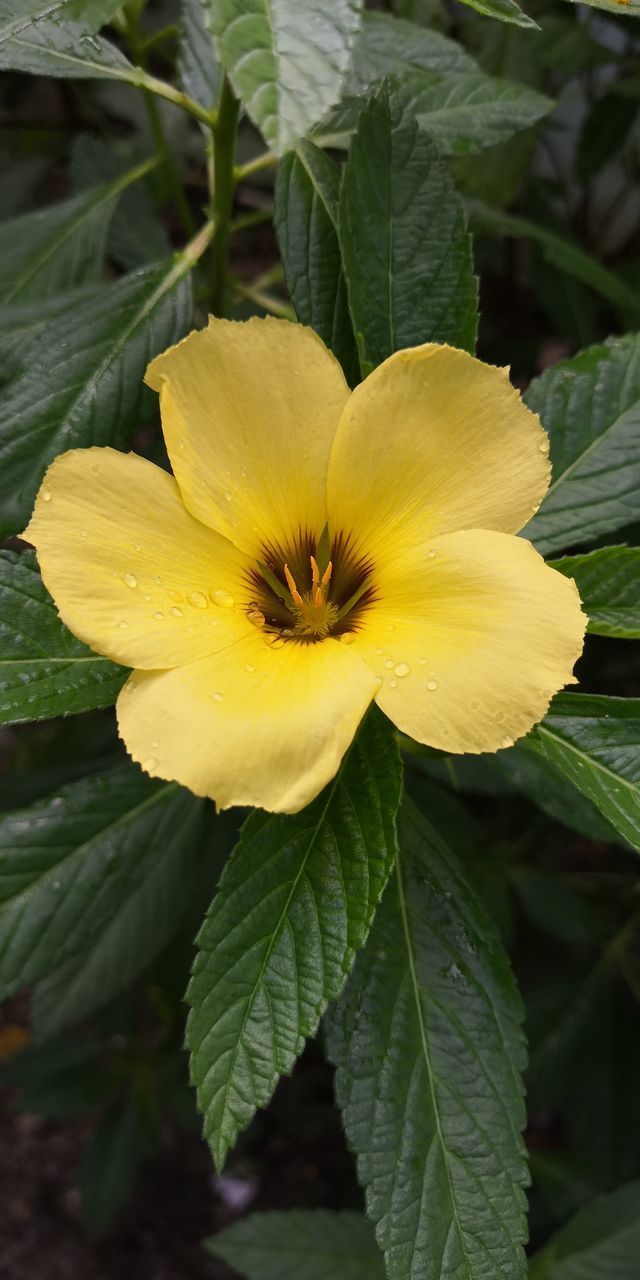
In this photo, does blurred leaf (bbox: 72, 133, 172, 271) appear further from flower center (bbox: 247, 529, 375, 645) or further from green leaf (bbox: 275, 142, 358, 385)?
flower center (bbox: 247, 529, 375, 645)

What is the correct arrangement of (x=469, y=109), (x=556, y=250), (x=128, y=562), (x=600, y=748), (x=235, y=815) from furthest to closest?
1. (x=235, y=815)
2. (x=556, y=250)
3. (x=469, y=109)
4. (x=600, y=748)
5. (x=128, y=562)

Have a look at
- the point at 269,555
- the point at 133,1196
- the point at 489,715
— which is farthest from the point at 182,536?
the point at 133,1196

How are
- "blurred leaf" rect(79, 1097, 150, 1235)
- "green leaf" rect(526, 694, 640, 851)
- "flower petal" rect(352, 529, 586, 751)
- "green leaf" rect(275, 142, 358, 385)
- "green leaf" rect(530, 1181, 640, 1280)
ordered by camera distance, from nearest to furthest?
1. "flower petal" rect(352, 529, 586, 751)
2. "green leaf" rect(526, 694, 640, 851)
3. "green leaf" rect(275, 142, 358, 385)
4. "green leaf" rect(530, 1181, 640, 1280)
5. "blurred leaf" rect(79, 1097, 150, 1235)

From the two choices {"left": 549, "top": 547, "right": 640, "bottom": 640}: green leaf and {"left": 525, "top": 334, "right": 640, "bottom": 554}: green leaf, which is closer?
{"left": 549, "top": 547, "right": 640, "bottom": 640}: green leaf

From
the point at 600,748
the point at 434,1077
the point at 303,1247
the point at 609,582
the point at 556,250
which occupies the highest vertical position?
the point at 556,250

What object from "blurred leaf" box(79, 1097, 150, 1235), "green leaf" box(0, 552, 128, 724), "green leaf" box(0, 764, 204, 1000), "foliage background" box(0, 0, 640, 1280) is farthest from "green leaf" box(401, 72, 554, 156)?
"blurred leaf" box(79, 1097, 150, 1235)

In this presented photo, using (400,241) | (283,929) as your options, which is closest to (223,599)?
(283,929)

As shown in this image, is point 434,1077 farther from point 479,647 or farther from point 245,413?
point 245,413
